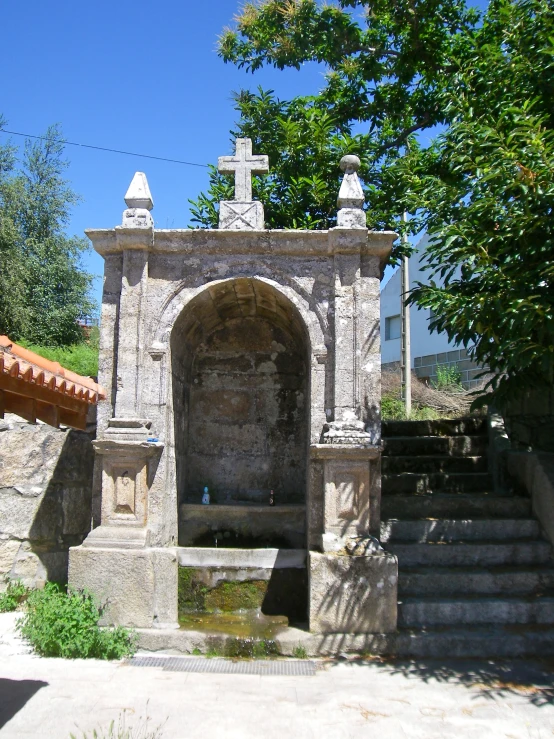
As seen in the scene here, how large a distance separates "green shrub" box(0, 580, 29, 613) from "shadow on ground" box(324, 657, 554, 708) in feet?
10.7

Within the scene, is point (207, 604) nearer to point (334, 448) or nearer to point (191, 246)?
point (334, 448)

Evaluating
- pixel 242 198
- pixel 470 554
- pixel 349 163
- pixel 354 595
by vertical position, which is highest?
pixel 349 163

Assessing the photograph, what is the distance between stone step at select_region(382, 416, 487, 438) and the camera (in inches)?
340

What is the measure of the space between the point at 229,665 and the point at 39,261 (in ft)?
54.3

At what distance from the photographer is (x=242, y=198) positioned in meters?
6.05

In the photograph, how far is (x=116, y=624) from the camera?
5.16m

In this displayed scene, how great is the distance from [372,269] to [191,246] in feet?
5.58

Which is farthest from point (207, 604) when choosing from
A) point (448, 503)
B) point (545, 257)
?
point (545, 257)

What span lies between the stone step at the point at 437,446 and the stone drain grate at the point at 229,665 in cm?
387

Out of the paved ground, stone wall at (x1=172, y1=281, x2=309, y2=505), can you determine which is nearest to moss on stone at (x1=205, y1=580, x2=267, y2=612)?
the paved ground

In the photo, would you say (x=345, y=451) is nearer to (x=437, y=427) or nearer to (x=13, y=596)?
(x=13, y=596)

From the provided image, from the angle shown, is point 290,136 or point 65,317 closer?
point 290,136

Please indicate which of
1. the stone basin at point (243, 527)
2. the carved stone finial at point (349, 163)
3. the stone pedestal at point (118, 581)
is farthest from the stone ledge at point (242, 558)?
the carved stone finial at point (349, 163)

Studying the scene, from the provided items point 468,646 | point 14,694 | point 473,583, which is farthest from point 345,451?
point 14,694
